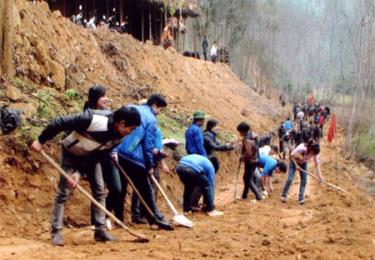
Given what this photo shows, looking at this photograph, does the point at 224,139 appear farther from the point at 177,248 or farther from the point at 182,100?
the point at 177,248

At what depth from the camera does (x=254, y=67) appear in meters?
55.2

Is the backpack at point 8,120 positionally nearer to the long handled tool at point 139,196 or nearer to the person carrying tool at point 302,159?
the long handled tool at point 139,196

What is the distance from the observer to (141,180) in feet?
25.2

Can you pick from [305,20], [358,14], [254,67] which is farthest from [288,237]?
[305,20]

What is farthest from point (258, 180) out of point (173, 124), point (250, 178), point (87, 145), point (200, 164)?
point (87, 145)

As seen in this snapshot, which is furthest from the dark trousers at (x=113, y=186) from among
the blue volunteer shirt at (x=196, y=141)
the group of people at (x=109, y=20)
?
the group of people at (x=109, y=20)

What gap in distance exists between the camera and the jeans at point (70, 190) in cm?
640

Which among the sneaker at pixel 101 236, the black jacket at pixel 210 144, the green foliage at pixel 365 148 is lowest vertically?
the green foliage at pixel 365 148

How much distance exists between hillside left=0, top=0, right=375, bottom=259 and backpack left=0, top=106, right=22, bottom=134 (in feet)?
0.35

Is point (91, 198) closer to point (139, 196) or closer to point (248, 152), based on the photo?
point (139, 196)

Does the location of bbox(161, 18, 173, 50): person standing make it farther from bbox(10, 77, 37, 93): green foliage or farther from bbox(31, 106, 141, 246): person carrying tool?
bbox(31, 106, 141, 246): person carrying tool

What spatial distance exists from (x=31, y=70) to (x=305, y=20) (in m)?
58.5

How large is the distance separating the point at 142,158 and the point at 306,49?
2326 inches

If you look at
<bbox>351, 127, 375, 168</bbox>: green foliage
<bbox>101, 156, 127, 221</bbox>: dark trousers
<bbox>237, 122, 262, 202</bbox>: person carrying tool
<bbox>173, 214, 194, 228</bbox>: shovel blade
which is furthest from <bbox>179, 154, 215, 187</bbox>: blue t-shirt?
<bbox>351, 127, 375, 168</bbox>: green foliage
